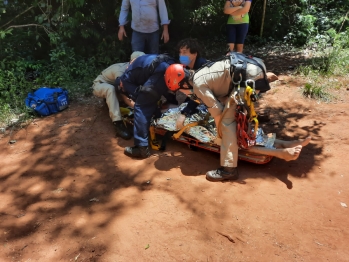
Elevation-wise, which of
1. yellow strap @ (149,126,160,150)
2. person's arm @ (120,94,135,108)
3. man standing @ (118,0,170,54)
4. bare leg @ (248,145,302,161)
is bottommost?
yellow strap @ (149,126,160,150)

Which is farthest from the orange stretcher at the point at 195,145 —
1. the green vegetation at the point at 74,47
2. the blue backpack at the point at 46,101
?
the green vegetation at the point at 74,47

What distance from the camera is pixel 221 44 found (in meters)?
8.63

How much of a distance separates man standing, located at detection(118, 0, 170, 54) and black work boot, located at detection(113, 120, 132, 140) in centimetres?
155

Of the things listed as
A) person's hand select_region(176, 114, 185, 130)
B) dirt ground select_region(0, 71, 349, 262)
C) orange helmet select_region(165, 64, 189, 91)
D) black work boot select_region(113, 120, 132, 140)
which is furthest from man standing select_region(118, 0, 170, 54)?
person's hand select_region(176, 114, 185, 130)

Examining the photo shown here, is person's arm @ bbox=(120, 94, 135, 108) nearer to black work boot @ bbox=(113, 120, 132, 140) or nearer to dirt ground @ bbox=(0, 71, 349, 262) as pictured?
black work boot @ bbox=(113, 120, 132, 140)

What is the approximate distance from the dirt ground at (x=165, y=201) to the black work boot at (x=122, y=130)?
87 mm

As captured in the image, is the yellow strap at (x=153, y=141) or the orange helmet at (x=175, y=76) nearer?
the orange helmet at (x=175, y=76)

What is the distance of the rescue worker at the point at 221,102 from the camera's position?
349 cm

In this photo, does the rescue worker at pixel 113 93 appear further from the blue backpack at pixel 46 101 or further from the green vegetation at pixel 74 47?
the green vegetation at pixel 74 47

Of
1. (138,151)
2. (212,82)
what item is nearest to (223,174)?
(212,82)

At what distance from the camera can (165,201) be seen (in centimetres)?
336

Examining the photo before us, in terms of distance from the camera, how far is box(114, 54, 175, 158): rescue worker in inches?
159

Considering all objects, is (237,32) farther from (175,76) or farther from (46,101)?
(46,101)

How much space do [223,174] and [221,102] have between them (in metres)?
0.79
